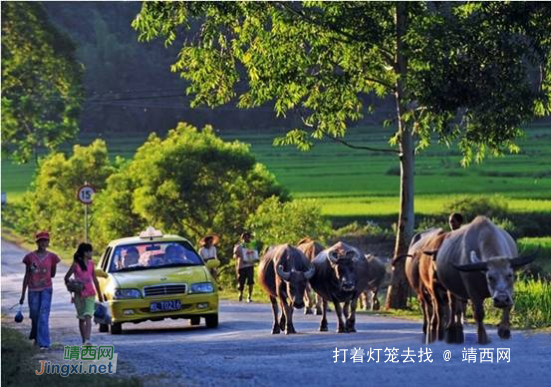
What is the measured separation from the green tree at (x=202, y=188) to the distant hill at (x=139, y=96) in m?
47.3

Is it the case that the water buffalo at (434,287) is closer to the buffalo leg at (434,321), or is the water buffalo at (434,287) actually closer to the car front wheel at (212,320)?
the buffalo leg at (434,321)

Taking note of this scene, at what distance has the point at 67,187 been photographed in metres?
67.2

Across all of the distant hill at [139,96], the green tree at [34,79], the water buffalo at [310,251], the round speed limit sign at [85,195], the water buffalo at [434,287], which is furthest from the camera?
the distant hill at [139,96]

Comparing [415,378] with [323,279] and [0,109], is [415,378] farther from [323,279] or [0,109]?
[0,109]

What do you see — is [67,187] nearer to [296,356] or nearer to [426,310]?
[426,310]

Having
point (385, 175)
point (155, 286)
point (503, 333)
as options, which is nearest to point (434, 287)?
point (503, 333)

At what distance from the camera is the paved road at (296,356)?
1655 centimetres

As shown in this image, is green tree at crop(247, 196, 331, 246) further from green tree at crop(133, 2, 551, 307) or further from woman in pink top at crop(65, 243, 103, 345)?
woman in pink top at crop(65, 243, 103, 345)

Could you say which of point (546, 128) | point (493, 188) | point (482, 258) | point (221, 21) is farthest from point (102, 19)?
point (482, 258)

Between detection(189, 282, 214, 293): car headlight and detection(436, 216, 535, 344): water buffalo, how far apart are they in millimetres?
6131

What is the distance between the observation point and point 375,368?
1739cm

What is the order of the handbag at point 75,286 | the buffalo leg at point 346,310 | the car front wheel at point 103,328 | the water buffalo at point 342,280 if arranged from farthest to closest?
the car front wheel at point 103,328
the buffalo leg at point 346,310
the water buffalo at point 342,280
the handbag at point 75,286

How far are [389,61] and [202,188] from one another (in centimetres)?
1620

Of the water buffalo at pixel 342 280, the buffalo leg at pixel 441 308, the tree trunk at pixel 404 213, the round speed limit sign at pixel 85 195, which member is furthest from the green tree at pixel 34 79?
the buffalo leg at pixel 441 308
